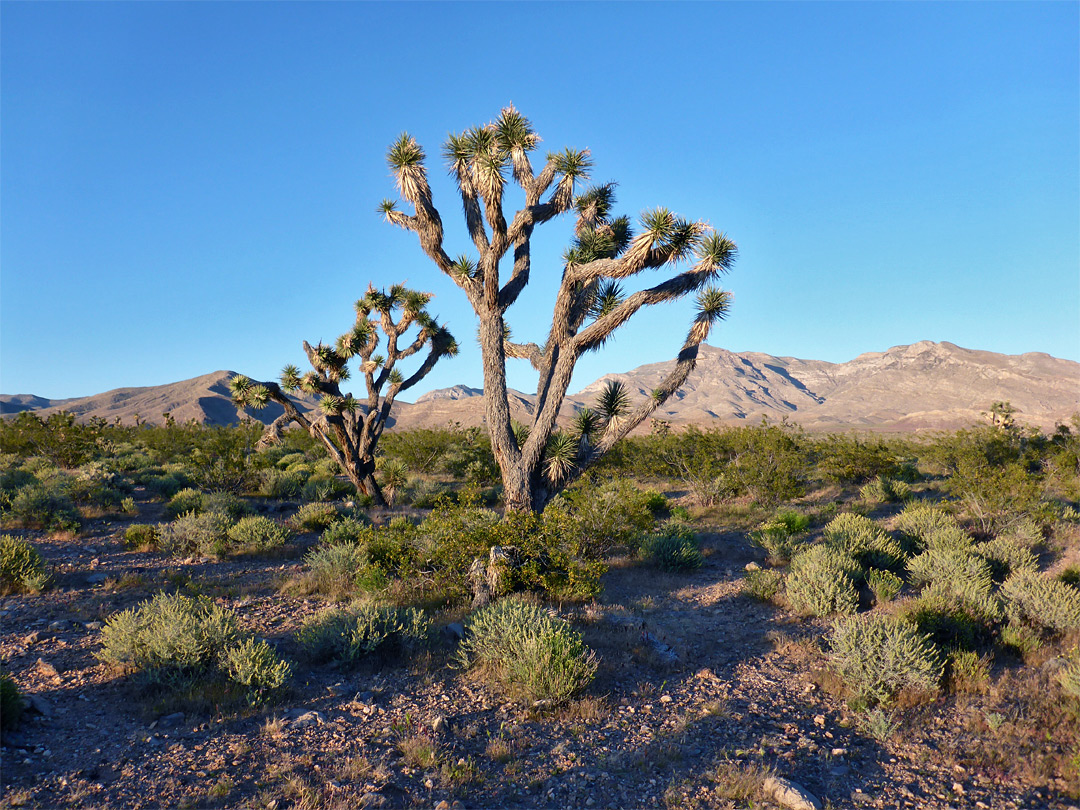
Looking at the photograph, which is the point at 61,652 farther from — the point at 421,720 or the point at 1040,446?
the point at 1040,446

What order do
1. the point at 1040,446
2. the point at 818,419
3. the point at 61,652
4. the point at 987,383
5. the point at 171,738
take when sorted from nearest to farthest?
the point at 171,738
the point at 61,652
the point at 1040,446
the point at 818,419
the point at 987,383

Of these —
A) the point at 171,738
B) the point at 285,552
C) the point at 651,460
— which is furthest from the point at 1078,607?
the point at 651,460

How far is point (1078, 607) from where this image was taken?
6367mm

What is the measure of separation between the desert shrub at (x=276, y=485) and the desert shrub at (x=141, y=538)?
650cm

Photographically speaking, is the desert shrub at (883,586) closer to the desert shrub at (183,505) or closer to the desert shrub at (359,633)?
the desert shrub at (359,633)

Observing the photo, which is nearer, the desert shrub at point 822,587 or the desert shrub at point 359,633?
the desert shrub at point 359,633

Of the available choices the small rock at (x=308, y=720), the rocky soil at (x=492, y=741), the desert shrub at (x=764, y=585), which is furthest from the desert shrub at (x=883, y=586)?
the small rock at (x=308, y=720)

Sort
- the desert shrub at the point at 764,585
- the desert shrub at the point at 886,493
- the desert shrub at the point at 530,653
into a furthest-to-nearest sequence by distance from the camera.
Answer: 1. the desert shrub at the point at 886,493
2. the desert shrub at the point at 764,585
3. the desert shrub at the point at 530,653

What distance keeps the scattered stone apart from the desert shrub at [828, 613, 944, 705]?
5.76ft

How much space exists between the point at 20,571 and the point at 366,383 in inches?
350

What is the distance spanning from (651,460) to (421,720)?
17776 millimetres

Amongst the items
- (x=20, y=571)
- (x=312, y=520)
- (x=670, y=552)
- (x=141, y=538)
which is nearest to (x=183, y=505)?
(x=141, y=538)

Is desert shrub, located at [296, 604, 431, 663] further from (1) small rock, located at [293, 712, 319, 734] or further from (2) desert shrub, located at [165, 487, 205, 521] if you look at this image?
(2) desert shrub, located at [165, 487, 205, 521]

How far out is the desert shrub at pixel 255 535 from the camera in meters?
10.6
